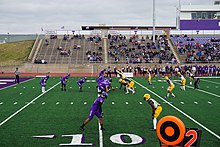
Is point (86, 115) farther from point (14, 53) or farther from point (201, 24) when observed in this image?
point (201, 24)

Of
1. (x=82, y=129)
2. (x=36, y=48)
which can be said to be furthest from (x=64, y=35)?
(x=82, y=129)

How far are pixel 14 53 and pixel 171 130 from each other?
47.6 metres

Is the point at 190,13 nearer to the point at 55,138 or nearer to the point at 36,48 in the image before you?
the point at 36,48

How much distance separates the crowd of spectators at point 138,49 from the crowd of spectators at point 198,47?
1959 millimetres

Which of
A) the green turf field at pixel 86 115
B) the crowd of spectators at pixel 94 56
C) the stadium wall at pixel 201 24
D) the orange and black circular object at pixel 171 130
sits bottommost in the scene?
the green turf field at pixel 86 115

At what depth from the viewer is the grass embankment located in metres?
46.0

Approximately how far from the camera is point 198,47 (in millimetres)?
47625

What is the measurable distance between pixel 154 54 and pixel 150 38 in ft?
28.7

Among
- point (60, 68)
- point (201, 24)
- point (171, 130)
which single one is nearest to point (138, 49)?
point (60, 68)

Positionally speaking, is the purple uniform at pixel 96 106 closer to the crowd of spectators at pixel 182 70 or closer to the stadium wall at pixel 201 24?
the crowd of spectators at pixel 182 70

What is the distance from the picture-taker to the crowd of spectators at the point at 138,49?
143 ft

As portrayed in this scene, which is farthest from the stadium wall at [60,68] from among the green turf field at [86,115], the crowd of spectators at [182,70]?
the green turf field at [86,115]

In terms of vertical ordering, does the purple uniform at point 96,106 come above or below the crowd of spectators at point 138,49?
below

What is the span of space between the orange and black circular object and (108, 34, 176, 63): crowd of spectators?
37367 millimetres
